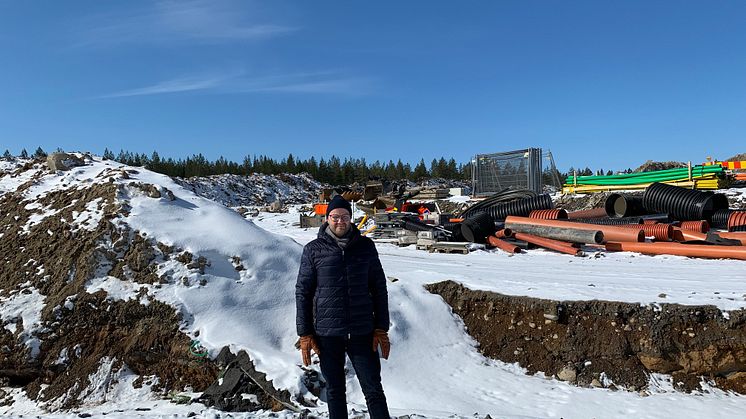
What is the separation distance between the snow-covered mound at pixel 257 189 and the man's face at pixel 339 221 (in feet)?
118

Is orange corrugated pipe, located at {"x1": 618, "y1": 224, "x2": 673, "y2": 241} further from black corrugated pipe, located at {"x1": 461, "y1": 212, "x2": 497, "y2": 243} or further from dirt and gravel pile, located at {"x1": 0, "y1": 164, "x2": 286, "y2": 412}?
dirt and gravel pile, located at {"x1": 0, "y1": 164, "x2": 286, "y2": 412}

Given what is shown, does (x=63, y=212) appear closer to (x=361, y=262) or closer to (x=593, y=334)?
(x=361, y=262)

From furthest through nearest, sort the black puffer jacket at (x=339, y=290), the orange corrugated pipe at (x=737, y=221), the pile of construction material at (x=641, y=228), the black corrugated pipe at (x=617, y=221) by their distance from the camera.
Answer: the black corrugated pipe at (x=617, y=221)
the orange corrugated pipe at (x=737, y=221)
the pile of construction material at (x=641, y=228)
the black puffer jacket at (x=339, y=290)

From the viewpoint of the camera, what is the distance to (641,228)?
38.8 ft

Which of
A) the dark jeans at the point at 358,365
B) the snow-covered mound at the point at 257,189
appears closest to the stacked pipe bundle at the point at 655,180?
the dark jeans at the point at 358,365

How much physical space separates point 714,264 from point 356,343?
8.89 metres

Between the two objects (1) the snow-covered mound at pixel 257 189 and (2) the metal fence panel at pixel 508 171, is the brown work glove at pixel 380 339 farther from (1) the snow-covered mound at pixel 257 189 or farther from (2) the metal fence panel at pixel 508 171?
(1) the snow-covered mound at pixel 257 189

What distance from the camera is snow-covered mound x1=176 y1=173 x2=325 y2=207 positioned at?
41.3 m

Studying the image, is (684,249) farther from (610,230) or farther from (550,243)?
(550,243)

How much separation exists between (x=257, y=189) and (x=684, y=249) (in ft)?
135

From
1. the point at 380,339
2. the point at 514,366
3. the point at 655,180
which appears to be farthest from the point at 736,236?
the point at 380,339

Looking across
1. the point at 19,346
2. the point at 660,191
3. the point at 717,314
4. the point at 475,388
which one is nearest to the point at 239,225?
the point at 19,346

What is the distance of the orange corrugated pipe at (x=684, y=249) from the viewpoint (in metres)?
9.67

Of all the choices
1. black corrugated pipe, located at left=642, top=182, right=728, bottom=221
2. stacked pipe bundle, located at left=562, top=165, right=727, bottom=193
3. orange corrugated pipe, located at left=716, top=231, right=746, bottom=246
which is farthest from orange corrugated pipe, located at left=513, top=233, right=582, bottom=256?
stacked pipe bundle, located at left=562, top=165, right=727, bottom=193
